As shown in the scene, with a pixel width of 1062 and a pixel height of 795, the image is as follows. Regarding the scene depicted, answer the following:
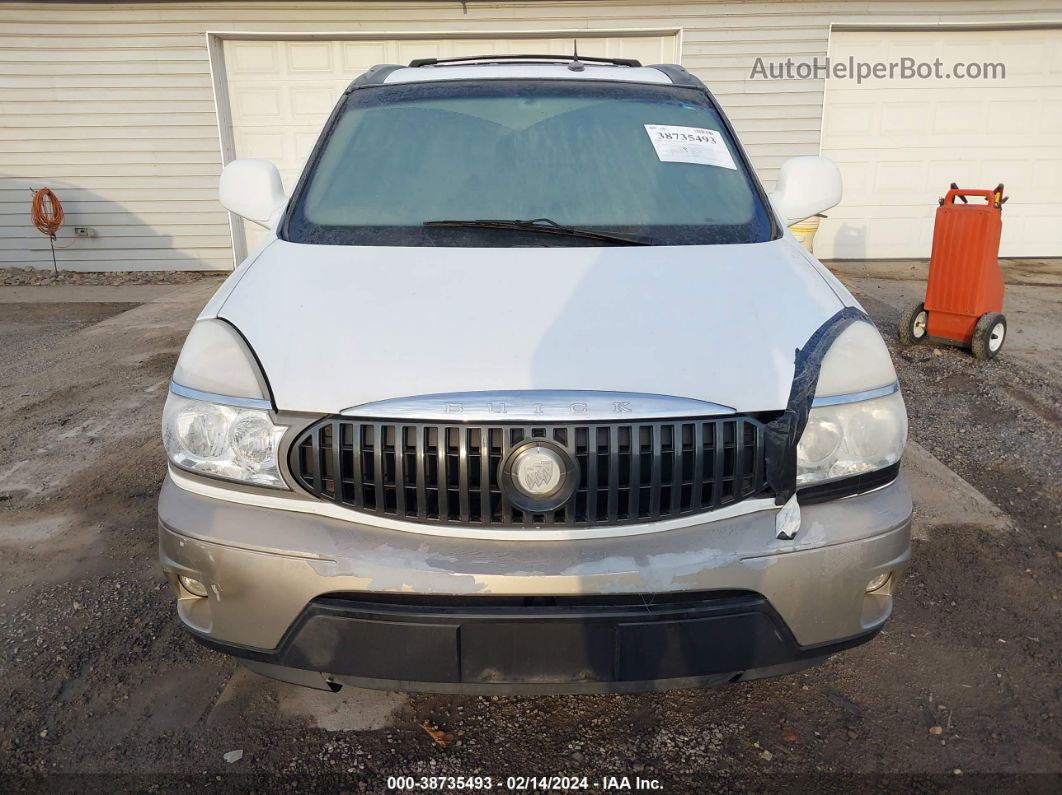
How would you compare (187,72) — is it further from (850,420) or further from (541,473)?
(850,420)

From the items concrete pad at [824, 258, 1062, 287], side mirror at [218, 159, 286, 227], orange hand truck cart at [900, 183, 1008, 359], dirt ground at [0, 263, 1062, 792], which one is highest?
side mirror at [218, 159, 286, 227]

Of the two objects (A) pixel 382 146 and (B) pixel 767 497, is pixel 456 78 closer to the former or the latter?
(A) pixel 382 146

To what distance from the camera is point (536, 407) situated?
1.76 m

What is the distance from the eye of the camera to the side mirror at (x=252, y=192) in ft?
10.1

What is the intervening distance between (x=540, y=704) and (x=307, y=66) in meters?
8.94

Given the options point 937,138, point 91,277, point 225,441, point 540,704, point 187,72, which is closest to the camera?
point 225,441

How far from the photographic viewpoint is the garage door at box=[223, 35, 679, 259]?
9273 mm

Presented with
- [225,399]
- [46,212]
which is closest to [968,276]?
[225,399]

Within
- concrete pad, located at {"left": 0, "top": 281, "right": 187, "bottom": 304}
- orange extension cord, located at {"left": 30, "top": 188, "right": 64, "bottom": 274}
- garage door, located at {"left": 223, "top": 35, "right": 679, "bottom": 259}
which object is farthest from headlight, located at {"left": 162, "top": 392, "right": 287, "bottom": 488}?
orange extension cord, located at {"left": 30, "top": 188, "right": 64, "bottom": 274}

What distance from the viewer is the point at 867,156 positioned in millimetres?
9758

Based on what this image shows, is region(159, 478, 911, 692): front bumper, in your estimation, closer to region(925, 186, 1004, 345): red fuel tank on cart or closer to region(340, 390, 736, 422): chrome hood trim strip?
region(340, 390, 736, 422): chrome hood trim strip

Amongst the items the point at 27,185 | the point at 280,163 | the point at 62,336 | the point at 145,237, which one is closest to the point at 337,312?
the point at 62,336

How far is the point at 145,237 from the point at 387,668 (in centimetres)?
969

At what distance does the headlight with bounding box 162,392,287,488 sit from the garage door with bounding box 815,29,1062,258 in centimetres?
940
